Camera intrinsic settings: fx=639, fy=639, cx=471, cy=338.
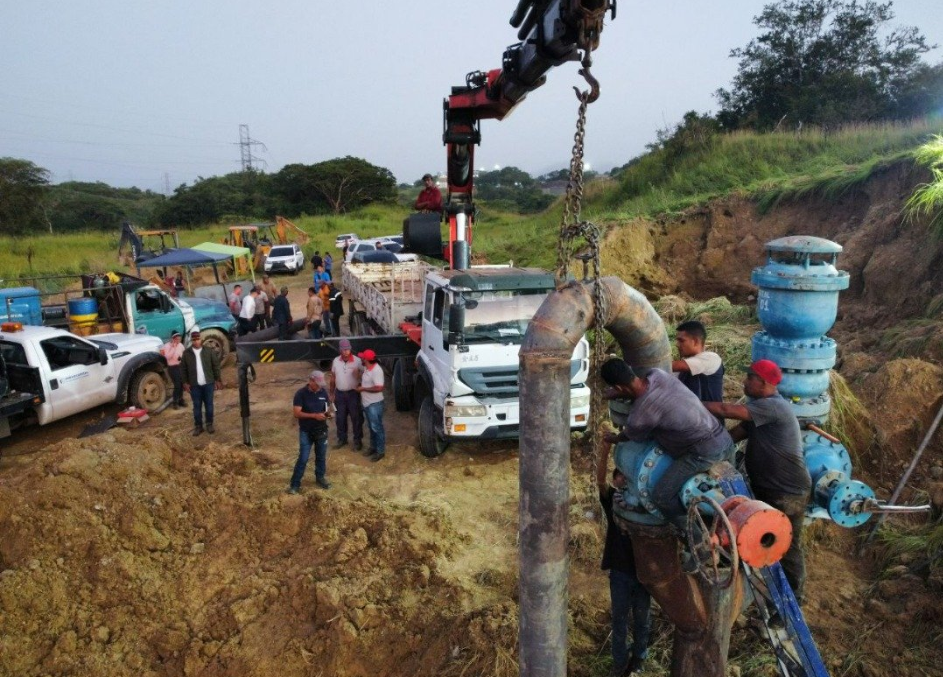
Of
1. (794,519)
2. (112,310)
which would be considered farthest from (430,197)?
(794,519)

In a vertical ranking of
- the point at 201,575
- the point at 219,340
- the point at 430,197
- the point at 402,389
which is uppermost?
the point at 430,197

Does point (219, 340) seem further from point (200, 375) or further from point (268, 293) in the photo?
point (200, 375)

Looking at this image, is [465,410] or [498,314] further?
[498,314]

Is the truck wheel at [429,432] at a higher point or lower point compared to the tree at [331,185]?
lower

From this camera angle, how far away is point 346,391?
9.07m

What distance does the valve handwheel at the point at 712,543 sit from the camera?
2898mm

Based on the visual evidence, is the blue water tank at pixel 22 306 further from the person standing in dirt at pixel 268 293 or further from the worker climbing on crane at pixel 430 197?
the worker climbing on crane at pixel 430 197

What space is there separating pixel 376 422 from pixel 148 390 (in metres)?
5.00

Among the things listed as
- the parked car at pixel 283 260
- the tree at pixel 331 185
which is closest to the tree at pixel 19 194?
the parked car at pixel 283 260

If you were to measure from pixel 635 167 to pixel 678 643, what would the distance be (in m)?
20.3

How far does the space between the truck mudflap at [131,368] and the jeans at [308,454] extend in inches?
182

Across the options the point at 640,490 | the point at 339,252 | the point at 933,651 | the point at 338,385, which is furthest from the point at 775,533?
the point at 339,252

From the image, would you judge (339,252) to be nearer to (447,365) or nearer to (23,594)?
(447,365)

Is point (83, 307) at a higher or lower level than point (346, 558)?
higher
